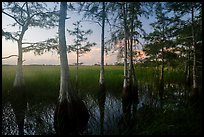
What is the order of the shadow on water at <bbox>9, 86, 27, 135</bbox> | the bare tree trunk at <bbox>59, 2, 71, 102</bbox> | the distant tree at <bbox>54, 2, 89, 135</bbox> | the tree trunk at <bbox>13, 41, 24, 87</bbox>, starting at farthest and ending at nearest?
the tree trunk at <bbox>13, 41, 24, 87</bbox> → the shadow on water at <bbox>9, 86, 27, 135</bbox> → the bare tree trunk at <bbox>59, 2, 71, 102</bbox> → the distant tree at <bbox>54, 2, 89, 135</bbox>

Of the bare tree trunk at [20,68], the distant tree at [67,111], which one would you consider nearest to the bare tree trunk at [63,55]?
the distant tree at [67,111]

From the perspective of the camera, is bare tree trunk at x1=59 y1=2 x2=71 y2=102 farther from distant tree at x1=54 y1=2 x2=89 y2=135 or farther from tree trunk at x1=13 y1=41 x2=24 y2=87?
tree trunk at x1=13 y1=41 x2=24 y2=87

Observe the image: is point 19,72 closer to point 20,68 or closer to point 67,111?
point 20,68

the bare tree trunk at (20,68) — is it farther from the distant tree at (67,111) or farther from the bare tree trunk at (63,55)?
the distant tree at (67,111)

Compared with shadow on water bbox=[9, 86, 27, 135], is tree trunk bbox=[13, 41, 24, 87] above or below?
above

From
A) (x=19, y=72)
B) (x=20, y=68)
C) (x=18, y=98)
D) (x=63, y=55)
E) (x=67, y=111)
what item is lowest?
(x=18, y=98)

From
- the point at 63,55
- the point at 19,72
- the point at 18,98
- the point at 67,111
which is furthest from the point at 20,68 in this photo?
the point at 67,111

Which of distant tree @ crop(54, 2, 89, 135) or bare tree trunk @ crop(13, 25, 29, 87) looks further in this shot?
bare tree trunk @ crop(13, 25, 29, 87)

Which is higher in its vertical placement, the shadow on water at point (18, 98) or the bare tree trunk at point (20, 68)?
the bare tree trunk at point (20, 68)

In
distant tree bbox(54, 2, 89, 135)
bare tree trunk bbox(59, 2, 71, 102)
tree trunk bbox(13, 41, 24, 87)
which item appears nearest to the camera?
distant tree bbox(54, 2, 89, 135)

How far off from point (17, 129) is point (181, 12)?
37.9ft

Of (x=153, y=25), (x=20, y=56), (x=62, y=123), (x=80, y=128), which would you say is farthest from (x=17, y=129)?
(x=153, y=25)

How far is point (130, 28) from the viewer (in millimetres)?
19641

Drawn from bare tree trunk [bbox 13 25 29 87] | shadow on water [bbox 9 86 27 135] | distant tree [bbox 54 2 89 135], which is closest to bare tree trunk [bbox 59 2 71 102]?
distant tree [bbox 54 2 89 135]
